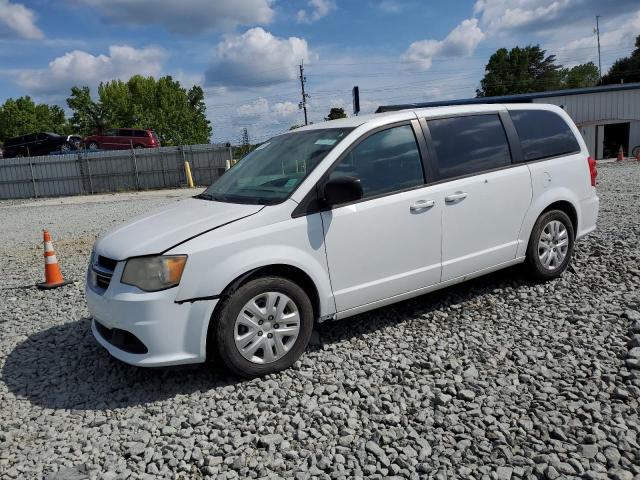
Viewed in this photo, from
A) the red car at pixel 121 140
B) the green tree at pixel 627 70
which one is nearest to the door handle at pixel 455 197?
the red car at pixel 121 140

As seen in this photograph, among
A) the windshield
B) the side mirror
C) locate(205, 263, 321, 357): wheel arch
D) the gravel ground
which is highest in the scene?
the windshield

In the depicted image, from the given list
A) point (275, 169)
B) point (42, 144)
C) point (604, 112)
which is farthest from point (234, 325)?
point (604, 112)

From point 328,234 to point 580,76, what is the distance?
11155 cm

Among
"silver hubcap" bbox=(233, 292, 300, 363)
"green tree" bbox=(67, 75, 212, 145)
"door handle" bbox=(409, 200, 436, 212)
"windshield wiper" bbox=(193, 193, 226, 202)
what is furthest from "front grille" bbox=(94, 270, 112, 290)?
"green tree" bbox=(67, 75, 212, 145)

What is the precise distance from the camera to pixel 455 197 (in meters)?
4.38

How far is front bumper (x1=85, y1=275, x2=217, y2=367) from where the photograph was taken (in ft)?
11.0

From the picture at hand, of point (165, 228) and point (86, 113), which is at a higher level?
point (86, 113)

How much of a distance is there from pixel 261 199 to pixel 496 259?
231cm

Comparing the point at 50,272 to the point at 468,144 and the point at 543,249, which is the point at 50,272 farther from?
the point at 543,249

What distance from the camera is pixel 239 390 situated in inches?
141

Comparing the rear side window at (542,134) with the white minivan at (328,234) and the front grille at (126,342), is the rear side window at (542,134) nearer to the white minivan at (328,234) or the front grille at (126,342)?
the white minivan at (328,234)

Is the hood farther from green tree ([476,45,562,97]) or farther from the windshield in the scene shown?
green tree ([476,45,562,97])

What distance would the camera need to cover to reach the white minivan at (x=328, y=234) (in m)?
3.44

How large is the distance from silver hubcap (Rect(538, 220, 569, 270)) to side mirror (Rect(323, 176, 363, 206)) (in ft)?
7.85
